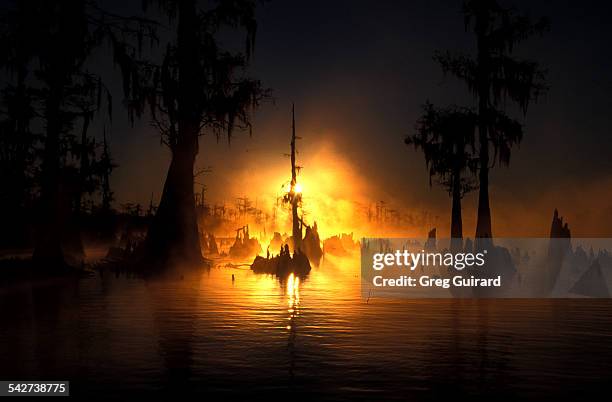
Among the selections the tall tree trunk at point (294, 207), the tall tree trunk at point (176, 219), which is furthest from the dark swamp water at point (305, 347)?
the tall tree trunk at point (294, 207)

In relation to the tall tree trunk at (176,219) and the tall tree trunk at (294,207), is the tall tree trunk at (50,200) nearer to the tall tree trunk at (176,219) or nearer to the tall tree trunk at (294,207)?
the tall tree trunk at (176,219)

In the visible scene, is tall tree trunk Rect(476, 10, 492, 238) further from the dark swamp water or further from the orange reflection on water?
the dark swamp water

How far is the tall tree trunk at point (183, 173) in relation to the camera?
27438 mm

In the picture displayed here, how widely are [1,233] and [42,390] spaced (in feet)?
104

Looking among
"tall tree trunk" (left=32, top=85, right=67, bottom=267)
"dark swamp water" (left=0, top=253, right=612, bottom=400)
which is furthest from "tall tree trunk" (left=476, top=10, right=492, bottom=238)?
"tall tree trunk" (left=32, top=85, right=67, bottom=267)

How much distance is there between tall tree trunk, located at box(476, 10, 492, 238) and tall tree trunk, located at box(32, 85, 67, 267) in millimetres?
14811

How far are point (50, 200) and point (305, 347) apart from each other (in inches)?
642

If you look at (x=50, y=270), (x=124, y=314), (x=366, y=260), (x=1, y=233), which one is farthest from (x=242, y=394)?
(x=366, y=260)

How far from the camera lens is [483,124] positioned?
28219 mm

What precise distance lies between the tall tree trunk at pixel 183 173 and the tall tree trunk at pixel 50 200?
4.32 m

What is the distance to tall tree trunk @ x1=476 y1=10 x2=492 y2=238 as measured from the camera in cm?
2766

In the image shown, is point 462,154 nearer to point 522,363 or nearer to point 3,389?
point 522,363

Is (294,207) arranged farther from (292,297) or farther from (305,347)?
(305,347)

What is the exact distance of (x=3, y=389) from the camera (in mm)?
7172
